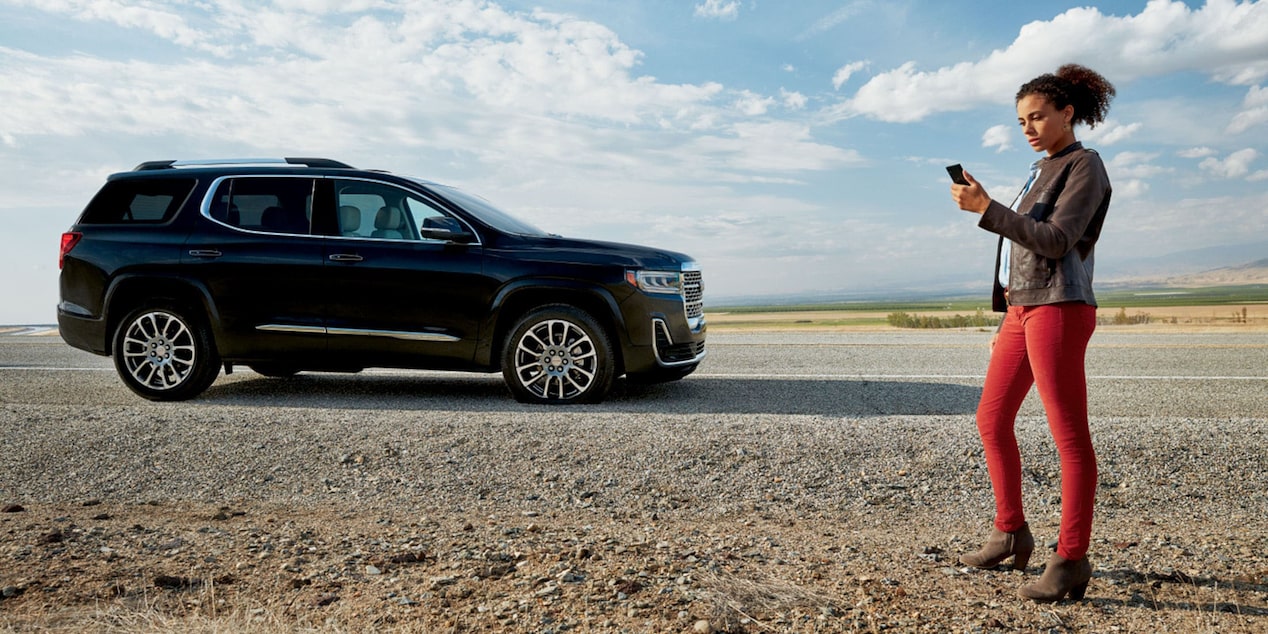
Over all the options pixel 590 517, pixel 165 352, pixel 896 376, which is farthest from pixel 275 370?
pixel 896 376

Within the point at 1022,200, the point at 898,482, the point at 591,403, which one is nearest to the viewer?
the point at 1022,200

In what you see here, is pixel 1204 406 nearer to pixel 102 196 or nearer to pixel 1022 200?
pixel 1022 200

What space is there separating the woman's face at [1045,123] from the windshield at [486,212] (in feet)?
17.3

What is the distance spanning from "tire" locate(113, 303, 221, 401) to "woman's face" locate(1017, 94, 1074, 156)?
7.15m

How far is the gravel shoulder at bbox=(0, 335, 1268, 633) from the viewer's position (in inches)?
135

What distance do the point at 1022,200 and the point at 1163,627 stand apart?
5.43 feet

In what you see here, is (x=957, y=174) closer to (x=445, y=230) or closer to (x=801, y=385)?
(x=445, y=230)

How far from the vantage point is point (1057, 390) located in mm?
3215

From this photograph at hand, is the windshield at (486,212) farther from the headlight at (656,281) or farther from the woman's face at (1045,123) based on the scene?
the woman's face at (1045,123)

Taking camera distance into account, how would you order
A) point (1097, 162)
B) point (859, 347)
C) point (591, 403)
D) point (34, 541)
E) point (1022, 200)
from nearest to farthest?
1. point (1097, 162)
2. point (1022, 200)
3. point (34, 541)
4. point (591, 403)
5. point (859, 347)

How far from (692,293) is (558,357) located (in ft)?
4.54

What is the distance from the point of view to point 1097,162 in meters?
3.21

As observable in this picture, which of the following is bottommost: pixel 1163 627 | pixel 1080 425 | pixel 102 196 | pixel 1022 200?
pixel 1163 627

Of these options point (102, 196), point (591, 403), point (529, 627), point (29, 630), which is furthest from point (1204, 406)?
point (102, 196)
